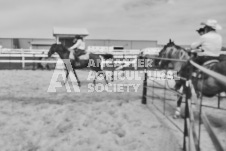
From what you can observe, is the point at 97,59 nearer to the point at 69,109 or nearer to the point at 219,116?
the point at 69,109

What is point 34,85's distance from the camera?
31.8ft

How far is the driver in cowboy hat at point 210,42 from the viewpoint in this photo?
5.36 m

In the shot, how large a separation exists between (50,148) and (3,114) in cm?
214

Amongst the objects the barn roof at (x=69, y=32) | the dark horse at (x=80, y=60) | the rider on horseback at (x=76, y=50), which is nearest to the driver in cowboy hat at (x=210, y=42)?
the dark horse at (x=80, y=60)

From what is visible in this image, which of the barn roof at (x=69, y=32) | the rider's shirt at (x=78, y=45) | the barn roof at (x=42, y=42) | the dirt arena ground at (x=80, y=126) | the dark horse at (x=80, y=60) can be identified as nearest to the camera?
the dirt arena ground at (x=80, y=126)

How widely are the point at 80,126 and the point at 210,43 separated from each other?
3.33 m

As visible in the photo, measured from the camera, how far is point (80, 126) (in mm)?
4879

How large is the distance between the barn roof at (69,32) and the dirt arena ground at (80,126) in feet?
71.6

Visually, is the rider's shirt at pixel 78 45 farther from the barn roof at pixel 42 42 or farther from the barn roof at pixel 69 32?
the barn roof at pixel 42 42

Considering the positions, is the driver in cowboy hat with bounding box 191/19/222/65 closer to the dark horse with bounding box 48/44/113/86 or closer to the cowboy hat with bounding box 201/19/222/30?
the cowboy hat with bounding box 201/19/222/30

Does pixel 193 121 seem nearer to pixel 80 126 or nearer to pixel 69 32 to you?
pixel 80 126

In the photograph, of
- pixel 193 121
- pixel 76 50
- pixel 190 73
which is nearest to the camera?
pixel 193 121

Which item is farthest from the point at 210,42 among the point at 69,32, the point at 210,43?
the point at 69,32

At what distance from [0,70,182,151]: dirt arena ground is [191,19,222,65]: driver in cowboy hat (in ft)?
5.98
